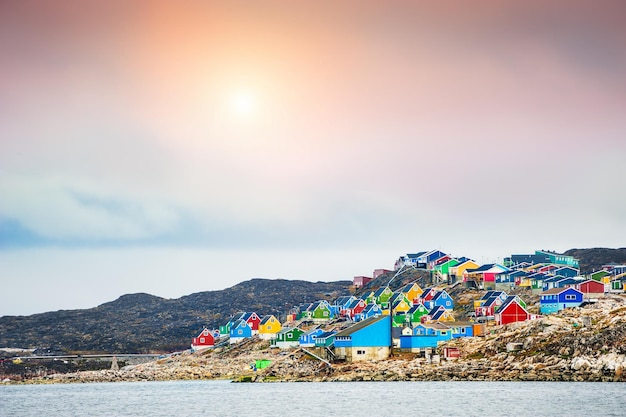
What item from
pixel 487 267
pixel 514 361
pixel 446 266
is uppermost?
pixel 446 266

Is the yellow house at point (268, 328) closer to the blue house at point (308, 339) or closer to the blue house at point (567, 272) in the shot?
the blue house at point (308, 339)

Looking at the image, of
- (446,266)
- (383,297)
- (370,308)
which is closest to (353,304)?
(383,297)

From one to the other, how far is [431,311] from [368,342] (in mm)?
Result: 25009

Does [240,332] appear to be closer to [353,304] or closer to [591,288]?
[353,304]

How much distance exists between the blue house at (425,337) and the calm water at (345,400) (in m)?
11.4

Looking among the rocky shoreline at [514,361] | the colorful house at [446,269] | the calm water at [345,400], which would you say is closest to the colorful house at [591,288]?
the rocky shoreline at [514,361]

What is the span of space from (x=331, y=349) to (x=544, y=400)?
42091 mm

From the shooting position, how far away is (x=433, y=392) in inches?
3140

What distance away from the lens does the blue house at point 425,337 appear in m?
102

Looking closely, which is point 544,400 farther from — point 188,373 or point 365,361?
point 188,373

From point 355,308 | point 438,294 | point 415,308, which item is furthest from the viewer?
point 355,308

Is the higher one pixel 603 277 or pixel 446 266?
pixel 446 266

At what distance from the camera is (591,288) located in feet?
398

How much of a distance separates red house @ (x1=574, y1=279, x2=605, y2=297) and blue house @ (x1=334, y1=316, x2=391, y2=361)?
105 ft
